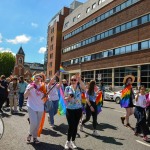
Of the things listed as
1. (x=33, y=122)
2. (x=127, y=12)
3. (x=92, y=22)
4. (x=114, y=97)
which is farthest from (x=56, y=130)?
(x=92, y=22)

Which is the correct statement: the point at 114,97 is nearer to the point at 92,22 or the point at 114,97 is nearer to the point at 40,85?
the point at 40,85

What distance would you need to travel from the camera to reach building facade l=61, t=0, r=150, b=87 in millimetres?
32250

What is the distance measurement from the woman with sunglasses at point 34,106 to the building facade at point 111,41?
2472 cm

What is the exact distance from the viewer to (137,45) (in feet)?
108

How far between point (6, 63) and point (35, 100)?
90.0 metres

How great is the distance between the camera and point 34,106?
22.0 feet

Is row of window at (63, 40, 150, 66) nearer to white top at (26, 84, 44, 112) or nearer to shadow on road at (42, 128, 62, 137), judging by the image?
shadow on road at (42, 128, 62, 137)

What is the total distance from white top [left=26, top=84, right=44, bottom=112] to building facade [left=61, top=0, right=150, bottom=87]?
81.1 feet

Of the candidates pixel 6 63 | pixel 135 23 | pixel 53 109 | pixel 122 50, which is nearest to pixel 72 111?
pixel 53 109

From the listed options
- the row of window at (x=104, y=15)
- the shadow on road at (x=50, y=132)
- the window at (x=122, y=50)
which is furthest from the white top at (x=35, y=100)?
the row of window at (x=104, y=15)

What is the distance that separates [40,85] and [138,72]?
26.8 m

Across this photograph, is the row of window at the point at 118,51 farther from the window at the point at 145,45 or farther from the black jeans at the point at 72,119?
the black jeans at the point at 72,119

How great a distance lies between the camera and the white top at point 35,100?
6.73 meters

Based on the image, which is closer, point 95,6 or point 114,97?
point 114,97
